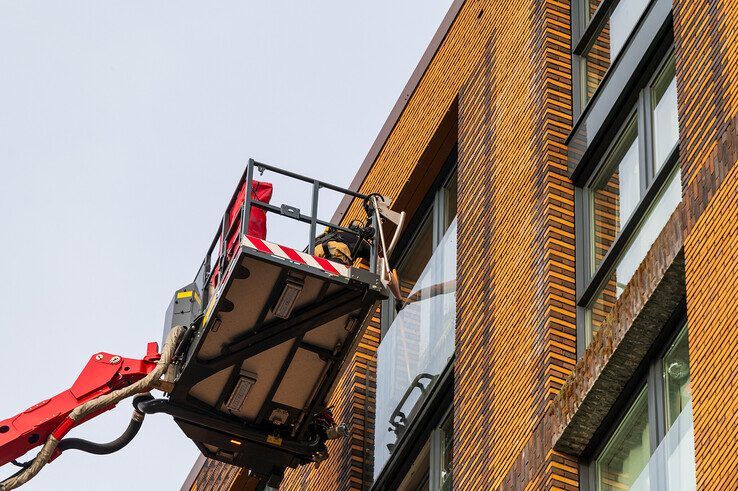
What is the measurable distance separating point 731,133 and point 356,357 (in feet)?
31.6

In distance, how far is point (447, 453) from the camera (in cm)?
1816

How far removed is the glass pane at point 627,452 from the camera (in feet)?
45.3

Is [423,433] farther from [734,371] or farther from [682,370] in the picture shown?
[734,371]

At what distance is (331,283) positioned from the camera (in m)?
18.4

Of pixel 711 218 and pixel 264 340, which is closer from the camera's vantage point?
pixel 711 218

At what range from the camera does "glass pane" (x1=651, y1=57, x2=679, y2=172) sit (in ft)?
49.5

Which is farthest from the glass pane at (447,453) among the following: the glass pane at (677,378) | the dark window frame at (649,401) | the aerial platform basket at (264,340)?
the glass pane at (677,378)

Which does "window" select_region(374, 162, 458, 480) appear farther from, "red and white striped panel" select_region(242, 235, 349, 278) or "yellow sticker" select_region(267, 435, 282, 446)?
"red and white striped panel" select_region(242, 235, 349, 278)

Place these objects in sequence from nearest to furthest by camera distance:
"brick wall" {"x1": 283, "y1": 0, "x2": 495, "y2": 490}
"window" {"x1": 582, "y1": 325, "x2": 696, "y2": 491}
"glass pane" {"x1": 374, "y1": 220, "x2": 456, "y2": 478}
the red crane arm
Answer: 1. "window" {"x1": 582, "y1": 325, "x2": 696, "y2": 491}
2. "glass pane" {"x1": 374, "y1": 220, "x2": 456, "y2": 478}
3. "brick wall" {"x1": 283, "y1": 0, "x2": 495, "y2": 490}
4. the red crane arm

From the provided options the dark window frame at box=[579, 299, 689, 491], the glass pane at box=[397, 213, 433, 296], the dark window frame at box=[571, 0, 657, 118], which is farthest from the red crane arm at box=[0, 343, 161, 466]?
the dark window frame at box=[579, 299, 689, 491]

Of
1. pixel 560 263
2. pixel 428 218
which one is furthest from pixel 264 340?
pixel 560 263

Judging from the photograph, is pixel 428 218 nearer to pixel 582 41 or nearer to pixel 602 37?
pixel 582 41

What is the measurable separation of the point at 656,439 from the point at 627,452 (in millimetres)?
651

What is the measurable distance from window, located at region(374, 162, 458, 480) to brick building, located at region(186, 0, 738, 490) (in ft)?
0.12
